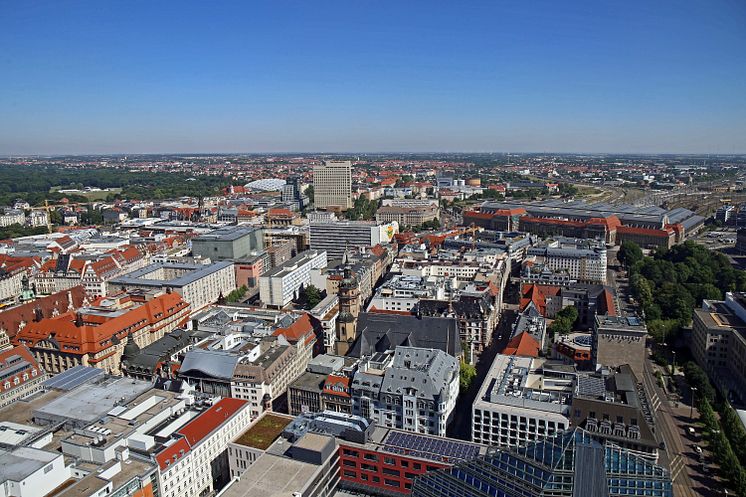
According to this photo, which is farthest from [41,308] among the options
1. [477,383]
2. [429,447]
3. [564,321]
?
[564,321]

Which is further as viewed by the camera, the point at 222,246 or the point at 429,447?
the point at 222,246

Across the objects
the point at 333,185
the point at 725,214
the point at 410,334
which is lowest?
the point at 410,334

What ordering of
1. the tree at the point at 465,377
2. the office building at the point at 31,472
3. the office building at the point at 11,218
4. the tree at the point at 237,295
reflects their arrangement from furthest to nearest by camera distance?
1. the office building at the point at 11,218
2. the tree at the point at 237,295
3. the tree at the point at 465,377
4. the office building at the point at 31,472

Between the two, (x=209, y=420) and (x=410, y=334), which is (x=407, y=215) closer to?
(x=410, y=334)

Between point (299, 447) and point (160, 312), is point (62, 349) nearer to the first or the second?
point (160, 312)

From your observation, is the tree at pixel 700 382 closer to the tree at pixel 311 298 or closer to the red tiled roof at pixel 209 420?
the red tiled roof at pixel 209 420

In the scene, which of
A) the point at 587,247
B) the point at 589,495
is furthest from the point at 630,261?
the point at 589,495

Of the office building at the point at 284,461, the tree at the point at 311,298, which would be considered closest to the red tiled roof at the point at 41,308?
the tree at the point at 311,298
